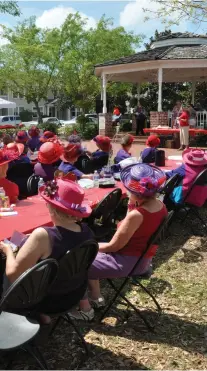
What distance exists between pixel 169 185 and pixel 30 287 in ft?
12.3

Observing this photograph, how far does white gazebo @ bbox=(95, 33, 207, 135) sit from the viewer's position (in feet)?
61.8

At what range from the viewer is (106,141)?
299 inches

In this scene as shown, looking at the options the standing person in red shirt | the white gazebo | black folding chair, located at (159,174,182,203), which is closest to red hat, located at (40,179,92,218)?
black folding chair, located at (159,174,182,203)

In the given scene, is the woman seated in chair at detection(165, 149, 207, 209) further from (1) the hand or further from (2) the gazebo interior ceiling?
(2) the gazebo interior ceiling

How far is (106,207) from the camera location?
4836mm

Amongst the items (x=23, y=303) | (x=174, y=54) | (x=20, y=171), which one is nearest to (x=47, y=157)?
(x=20, y=171)

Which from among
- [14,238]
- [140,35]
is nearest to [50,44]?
[140,35]

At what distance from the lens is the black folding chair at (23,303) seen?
255 centimetres

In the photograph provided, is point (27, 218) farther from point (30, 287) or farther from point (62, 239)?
point (30, 287)

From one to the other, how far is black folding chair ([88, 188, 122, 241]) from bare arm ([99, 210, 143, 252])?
1.04m

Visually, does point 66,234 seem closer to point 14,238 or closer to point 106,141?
point 14,238

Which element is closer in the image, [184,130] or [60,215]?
[60,215]

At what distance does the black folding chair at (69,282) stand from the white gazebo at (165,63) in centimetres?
1638

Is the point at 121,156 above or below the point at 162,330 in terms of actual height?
above
